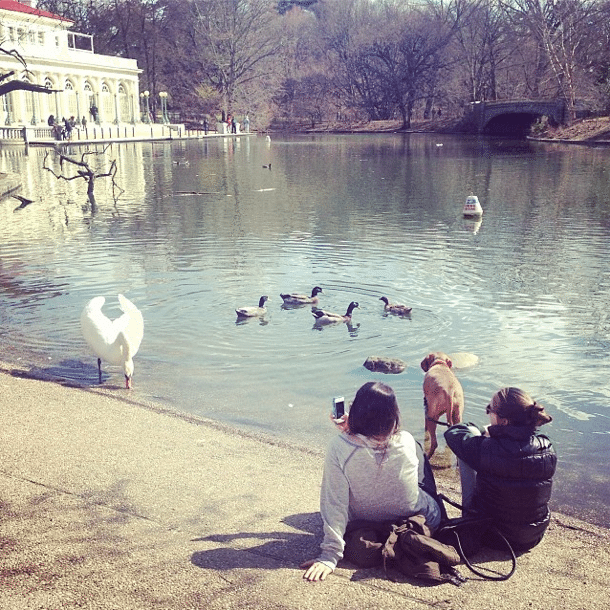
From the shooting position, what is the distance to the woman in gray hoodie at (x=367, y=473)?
3.74 metres

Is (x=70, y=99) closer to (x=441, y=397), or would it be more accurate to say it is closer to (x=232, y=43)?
(x=232, y=43)

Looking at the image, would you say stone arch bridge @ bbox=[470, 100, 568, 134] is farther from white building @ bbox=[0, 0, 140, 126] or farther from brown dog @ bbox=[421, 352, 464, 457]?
brown dog @ bbox=[421, 352, 464, 457]

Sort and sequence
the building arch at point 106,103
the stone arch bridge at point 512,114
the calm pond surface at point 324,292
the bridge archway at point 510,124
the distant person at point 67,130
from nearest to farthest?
1. the calm pond surface at point 324,292
2. the distant person at point 67,130
3. the stone arch bridge at point 512,114
4. the bridge archway at point 510,124
5. the building arch at point 106,103

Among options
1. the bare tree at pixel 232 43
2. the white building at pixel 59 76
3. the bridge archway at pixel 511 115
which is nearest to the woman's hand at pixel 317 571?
the white building at pixel 59 76

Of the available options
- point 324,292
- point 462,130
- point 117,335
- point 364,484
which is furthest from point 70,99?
point 364,484

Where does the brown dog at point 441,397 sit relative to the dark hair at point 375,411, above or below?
below

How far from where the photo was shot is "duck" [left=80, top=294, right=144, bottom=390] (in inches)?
295

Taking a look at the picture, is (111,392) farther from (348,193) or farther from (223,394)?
(348,193)

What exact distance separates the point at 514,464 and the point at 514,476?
0.07m

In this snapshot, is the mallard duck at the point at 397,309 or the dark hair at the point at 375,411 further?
the mallard duck at the point at 397,309

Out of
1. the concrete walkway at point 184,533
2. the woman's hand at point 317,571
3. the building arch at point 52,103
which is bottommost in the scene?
the concrete walkway at point 184,533

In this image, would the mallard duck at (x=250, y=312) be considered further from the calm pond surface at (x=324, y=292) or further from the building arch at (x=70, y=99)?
the building arch at (x=70, y=99)

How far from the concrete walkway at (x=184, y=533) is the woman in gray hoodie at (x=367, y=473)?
212 mm

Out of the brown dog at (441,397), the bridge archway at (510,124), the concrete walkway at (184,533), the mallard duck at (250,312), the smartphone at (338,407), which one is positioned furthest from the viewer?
the bridge archway at (510,124)
